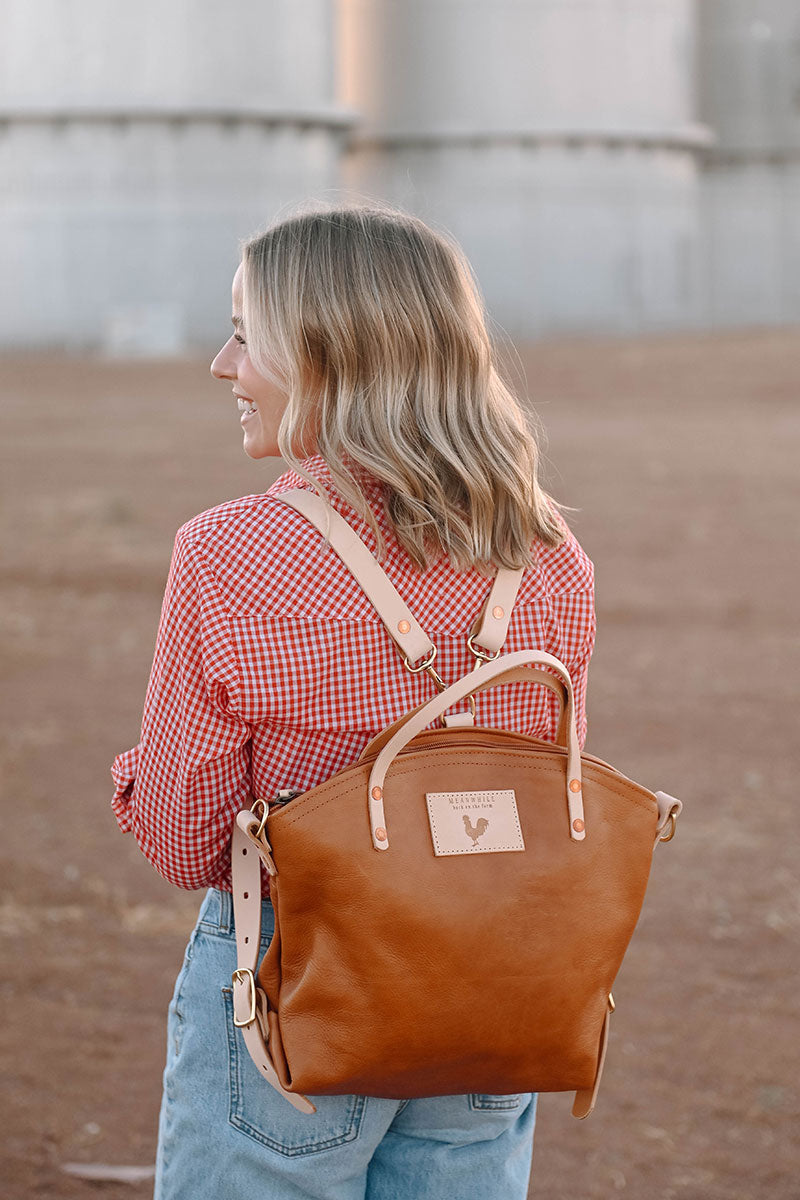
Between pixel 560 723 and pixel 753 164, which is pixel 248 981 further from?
pixel 753 164

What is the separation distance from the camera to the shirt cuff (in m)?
1.85

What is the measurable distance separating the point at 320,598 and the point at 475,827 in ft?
0.97

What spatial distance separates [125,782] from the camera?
6.13 ft

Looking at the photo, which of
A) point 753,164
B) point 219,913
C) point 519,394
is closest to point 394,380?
point 219,913

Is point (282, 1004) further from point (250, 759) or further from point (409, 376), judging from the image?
point (409, 376)

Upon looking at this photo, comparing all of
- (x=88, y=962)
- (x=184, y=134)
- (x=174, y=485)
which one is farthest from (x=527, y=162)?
(x=88, y=962)

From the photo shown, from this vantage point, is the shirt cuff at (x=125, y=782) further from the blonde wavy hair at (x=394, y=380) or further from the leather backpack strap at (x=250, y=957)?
the blonde wavy hair at (x=394, y=380)

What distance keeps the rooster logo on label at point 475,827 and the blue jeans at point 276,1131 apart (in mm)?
285

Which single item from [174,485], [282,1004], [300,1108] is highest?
[282,1004]

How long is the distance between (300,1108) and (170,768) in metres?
0.40

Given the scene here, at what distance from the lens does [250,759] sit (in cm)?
182

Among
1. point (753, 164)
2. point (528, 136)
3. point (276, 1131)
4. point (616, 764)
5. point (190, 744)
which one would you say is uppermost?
point (528, 136)

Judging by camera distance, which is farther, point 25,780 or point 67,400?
point 67,400

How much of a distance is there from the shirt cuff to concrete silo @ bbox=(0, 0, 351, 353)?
24168 millimetres
